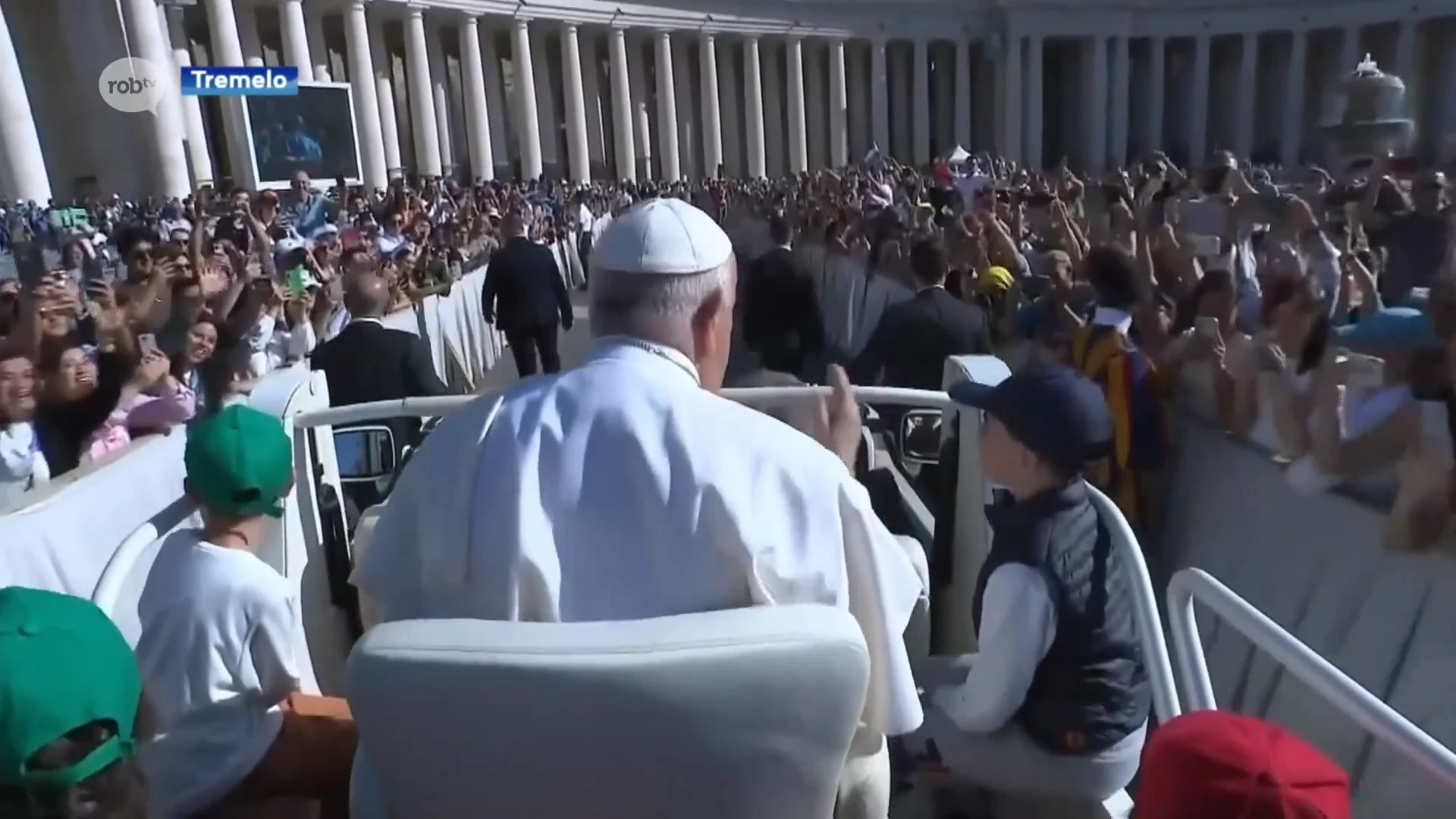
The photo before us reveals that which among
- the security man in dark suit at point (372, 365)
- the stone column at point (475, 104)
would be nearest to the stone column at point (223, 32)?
the stone column at point (475, 104)

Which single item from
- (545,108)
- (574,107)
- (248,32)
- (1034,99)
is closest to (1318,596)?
(248,32)

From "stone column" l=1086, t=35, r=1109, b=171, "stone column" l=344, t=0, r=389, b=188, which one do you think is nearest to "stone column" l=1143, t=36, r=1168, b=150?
"stone column" l=1086, t=35, r=1109, b=171

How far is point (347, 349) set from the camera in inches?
235

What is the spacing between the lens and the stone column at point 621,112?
145ft

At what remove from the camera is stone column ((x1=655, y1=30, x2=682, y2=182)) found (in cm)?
4638

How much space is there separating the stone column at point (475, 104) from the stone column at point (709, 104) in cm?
1285

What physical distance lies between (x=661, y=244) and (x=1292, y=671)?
1817 millimetres

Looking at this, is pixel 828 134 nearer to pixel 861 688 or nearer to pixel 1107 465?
pixel 1107 465

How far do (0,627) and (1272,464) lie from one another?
441 centimetres

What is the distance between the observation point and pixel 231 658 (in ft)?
8.14

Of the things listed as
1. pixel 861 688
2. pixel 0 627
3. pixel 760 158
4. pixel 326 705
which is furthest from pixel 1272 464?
pixel 760 158

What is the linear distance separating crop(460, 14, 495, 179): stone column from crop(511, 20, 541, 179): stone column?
4.89ft

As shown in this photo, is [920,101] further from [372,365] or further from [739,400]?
[739,400]
